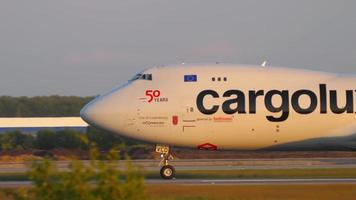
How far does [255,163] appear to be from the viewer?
52406 mm

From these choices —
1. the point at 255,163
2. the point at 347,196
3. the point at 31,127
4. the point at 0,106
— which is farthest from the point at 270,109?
the point at 0,106

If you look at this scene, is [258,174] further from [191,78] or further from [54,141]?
[54,141]

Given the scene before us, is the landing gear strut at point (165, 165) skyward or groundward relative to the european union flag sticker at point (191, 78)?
groundward

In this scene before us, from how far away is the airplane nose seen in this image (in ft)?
116

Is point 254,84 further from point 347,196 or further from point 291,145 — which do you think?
point 347,196

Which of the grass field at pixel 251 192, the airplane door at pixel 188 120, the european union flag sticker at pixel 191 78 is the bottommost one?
the grass field at pixel 251 192

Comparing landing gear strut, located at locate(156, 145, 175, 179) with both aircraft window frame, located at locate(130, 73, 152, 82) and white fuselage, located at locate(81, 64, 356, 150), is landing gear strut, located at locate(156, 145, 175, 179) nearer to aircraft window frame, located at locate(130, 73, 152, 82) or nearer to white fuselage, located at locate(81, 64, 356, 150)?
white fuselage, located at locate(81, 64, 356, 150)

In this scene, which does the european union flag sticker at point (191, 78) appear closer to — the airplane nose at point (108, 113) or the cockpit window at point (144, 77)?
the cockpit window at point (144, 77)

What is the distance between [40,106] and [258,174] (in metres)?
105

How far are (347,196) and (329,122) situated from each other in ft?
28.6

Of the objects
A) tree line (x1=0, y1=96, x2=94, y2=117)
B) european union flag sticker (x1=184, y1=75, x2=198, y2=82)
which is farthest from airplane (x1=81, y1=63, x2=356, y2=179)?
tree line (x1=0, y1=96, x2=94, y2=117)

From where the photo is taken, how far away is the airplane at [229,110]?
35.4 meters

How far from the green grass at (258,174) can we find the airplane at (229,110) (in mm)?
2736

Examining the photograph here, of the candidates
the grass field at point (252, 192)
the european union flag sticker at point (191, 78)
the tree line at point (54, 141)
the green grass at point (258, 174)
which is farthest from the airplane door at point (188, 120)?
the tree line at point (54, 141)
